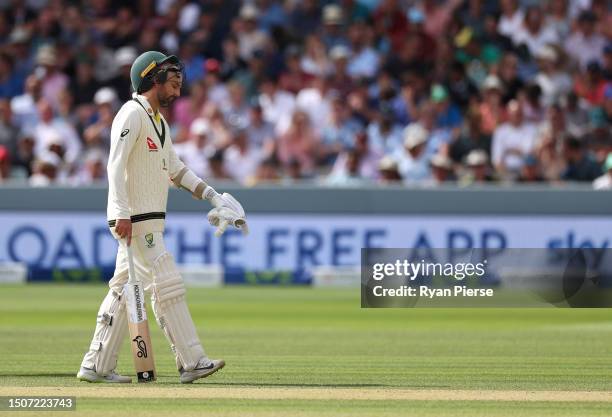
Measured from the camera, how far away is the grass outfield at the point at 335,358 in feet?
25.4

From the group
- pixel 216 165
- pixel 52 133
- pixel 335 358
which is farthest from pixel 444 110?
pixel 335 358

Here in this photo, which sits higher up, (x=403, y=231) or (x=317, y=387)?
(x=403, y=231)

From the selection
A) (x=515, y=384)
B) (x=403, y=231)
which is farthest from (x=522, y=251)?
(x=515, y=384)

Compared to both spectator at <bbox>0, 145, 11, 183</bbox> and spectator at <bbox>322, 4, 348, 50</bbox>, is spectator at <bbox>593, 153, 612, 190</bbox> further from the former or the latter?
spectator at <bbox>0, 145, 11, 183</bbox>

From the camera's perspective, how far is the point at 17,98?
20.1m

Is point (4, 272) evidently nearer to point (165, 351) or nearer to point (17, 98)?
point (17, 98)

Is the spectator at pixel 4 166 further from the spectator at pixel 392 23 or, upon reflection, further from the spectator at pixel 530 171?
the spectator at pixel 530 171

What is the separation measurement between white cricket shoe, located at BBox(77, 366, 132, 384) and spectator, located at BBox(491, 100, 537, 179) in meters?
10.1

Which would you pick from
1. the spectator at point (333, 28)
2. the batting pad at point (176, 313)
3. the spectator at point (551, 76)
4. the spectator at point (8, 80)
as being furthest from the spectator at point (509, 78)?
the batting pad at point (176, 313)

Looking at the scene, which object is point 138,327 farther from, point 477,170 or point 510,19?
point 510,19

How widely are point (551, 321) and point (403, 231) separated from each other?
12.1 feet

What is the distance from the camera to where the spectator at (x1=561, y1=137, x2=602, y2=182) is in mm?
17859

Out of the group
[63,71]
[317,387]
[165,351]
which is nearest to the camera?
[317,387]

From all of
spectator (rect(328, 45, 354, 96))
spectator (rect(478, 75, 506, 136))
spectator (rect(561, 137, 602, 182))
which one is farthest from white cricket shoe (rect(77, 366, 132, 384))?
spectator (rect(328, 45, 354, 96))
